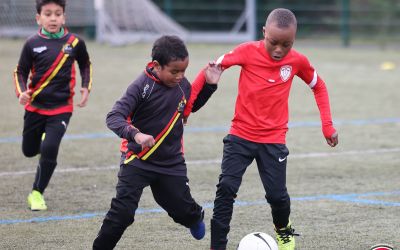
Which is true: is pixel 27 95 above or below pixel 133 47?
above

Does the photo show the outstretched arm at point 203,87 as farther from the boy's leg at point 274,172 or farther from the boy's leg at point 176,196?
the boy's leg at point 274,172

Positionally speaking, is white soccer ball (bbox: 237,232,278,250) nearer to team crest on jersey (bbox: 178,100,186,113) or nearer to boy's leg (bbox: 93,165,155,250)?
boy's leg (bbox: 93,165,155,250)

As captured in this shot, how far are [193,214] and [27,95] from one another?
224cm

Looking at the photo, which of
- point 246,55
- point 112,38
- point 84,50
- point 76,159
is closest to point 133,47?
point 112,38

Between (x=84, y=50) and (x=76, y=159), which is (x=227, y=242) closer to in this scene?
(x=84, y=50)

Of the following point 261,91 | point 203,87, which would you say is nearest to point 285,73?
point 261,91

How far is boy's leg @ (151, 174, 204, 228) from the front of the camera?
564 cm

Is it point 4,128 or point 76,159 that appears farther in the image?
point 4,128

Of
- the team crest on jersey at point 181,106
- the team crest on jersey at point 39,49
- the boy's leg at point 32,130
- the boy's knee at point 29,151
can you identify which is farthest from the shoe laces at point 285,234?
the team crest on jersey at point 39,49

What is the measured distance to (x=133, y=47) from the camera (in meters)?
24.1

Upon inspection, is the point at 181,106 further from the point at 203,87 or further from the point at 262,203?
the point at 262,203

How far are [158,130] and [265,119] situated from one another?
2.65 ft

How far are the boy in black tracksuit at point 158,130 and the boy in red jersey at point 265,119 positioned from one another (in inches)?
11.7

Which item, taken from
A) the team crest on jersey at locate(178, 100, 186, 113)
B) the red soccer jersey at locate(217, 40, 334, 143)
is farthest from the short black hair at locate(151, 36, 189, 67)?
the red soccer jersey at locate(217, 40, 334, 143)
